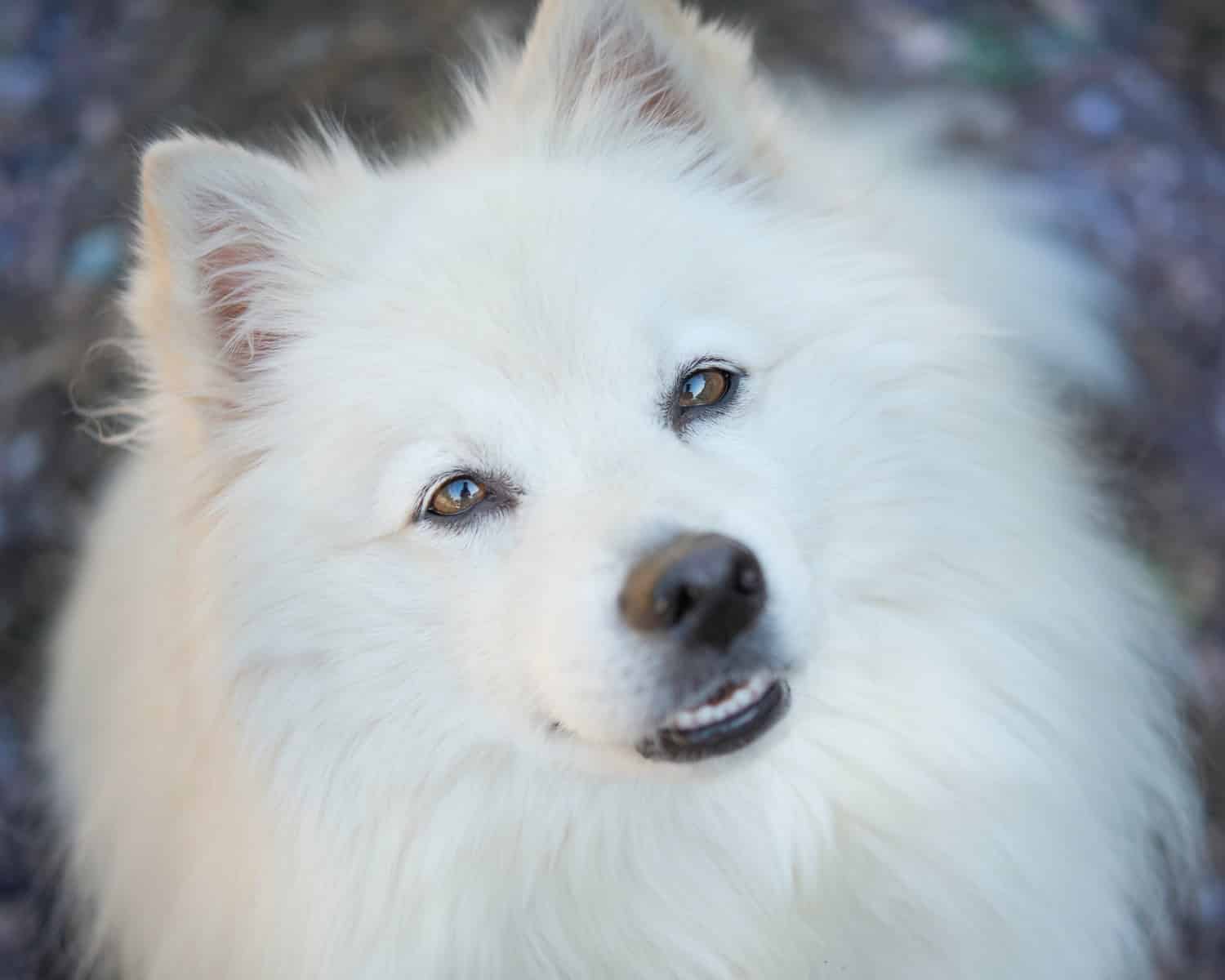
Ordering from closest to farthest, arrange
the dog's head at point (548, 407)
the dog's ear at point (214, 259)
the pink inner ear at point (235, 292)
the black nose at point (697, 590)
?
the black nose at point (697, 590), the dog's head at point (548, 407), the dog's ear at point (214, 259), the pink inner ear at point (235, 292)

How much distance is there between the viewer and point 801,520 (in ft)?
6.73

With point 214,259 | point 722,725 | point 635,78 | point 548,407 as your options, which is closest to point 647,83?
point 635,78

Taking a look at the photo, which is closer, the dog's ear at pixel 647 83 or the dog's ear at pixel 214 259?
the dog's ear at pixel 214 259

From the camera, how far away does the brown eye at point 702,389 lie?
208cm

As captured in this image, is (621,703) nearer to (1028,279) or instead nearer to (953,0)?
(1028,279)

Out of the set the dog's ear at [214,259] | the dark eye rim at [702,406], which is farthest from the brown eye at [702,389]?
the dog's ear at [214,259]

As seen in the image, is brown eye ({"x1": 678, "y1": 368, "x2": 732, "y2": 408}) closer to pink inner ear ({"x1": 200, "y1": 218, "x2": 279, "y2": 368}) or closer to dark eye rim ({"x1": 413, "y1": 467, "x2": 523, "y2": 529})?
dark eye rim ({"x1": 413, "y1": 467, "x2": 523, "y2": 529})

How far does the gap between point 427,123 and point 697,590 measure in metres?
2.54

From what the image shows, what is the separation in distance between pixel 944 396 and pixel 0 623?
3172 millimetres

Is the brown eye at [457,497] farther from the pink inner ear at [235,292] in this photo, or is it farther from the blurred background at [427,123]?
the blurred background at [427,123]

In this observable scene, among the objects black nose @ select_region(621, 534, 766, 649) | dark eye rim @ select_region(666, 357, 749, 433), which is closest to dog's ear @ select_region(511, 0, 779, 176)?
dark eye rim @ select_region(666, 357, 749, 433)

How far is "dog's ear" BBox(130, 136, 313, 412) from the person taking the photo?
199cm

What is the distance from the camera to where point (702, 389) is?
6.88ft

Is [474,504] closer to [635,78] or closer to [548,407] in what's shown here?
[548,407]
